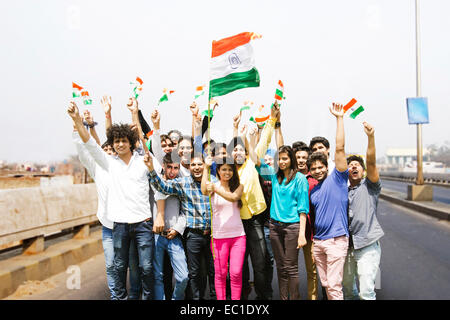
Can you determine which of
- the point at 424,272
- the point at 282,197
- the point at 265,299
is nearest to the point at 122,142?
the point at 282,197

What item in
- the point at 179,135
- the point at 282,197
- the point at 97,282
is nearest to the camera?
the point at 282,197

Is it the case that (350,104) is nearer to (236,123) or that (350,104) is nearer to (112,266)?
(236,123)

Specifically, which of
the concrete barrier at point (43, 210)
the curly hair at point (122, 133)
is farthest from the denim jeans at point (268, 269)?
the concrete barrier at point (43, 210)

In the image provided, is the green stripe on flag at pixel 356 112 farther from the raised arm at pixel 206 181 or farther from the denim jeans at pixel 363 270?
the raised arm at pixel 206 181

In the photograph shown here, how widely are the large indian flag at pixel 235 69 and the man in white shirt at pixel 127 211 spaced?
107 centimetres

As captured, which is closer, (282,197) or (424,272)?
(282,197)

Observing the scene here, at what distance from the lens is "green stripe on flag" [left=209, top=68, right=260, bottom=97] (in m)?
4.11

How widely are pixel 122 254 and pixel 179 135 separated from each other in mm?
1529

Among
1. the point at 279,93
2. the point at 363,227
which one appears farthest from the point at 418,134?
the point at 363,227

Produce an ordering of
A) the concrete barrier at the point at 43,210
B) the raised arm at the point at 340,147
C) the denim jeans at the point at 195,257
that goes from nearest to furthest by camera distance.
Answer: the raised arm at the point at 340,147, the denim jeans at the point at 195,257, the concrete barrier at the point at 43,210

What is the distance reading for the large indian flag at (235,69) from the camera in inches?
162

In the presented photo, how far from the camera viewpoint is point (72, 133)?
151 inches
